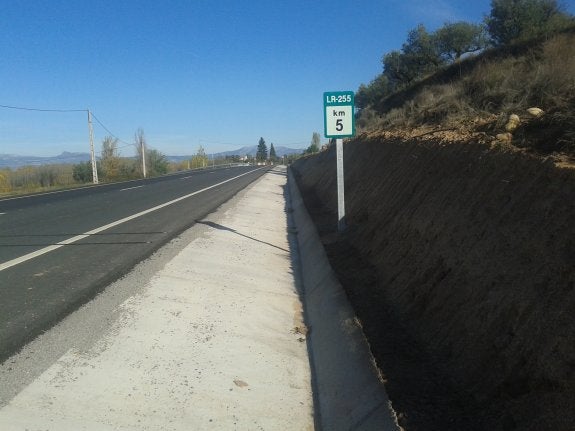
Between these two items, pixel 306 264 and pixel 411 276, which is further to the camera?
pixel 306 264

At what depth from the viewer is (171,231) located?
39.9ft

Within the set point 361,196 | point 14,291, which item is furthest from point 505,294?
point 361,196

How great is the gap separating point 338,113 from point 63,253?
6071mm

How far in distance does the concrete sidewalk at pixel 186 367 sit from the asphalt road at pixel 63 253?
2.71 feet

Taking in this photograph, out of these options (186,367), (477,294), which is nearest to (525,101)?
(477,294)

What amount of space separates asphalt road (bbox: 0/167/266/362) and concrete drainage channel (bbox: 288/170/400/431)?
116 inches

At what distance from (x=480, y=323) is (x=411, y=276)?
1.99 meters

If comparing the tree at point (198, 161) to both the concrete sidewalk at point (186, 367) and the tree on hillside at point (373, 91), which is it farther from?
the concrete sidewalk at point (186, 367)

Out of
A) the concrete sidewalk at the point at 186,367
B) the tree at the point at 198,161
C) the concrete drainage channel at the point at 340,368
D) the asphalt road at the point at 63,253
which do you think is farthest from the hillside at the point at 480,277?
the tree at the point at 198,161

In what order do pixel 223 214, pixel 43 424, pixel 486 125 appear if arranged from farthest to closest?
pixel 223 214
pixel 486 125
pixel 43 424

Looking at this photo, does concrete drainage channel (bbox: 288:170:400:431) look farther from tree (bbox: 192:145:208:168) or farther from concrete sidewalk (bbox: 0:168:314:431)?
tree (bbox: 192:145:208:168)

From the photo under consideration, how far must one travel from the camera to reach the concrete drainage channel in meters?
3.94

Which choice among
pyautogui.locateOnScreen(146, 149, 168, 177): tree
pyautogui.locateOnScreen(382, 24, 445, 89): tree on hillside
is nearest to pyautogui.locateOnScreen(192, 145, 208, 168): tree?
pyautogui.locateOnScreen(146, 149, 168, 177): tree

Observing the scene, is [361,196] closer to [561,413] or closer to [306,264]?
[306,264]
